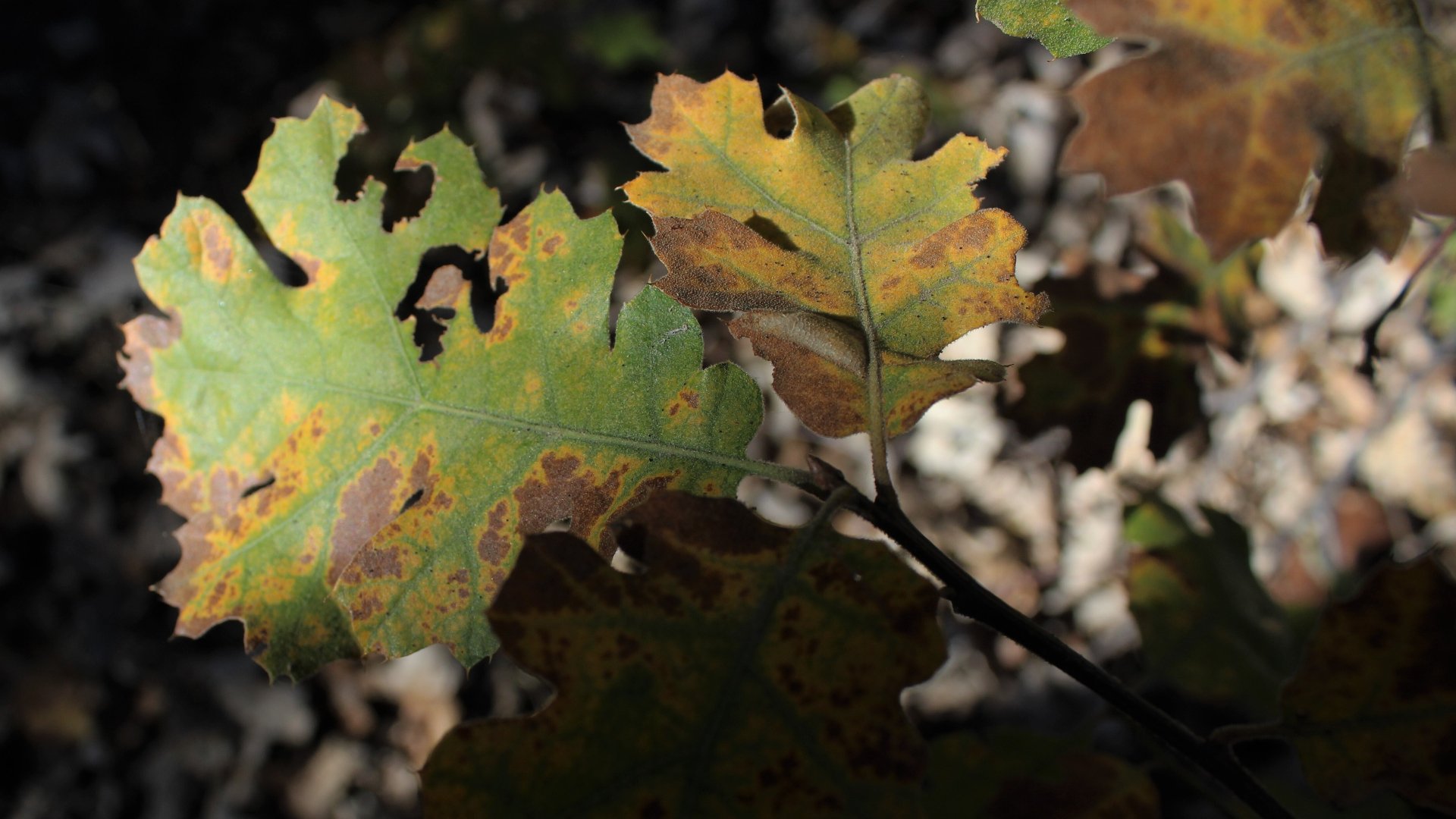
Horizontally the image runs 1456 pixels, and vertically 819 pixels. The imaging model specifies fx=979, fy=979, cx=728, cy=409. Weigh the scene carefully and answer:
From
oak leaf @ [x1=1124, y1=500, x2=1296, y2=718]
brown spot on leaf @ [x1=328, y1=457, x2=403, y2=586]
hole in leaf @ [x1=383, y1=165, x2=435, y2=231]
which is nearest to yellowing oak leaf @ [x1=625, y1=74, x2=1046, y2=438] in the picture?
brown spot on leaf @ [x1=328, y1=457, x2=403, y2=586]

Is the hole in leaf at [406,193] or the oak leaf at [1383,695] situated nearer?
the oak leaf at [1383,695]

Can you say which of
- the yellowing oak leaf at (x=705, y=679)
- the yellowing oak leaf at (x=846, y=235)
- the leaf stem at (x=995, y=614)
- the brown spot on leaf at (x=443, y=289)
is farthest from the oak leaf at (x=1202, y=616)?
the brown spot on leaf at (x=443, y=289)

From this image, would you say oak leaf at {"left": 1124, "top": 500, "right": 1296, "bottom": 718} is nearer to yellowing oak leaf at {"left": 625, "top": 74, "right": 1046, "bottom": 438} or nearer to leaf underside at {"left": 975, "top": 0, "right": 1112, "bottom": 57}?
yellowing oak leaf at {"left": 625, "top": 74, "right": 1046, "bottom": 438}

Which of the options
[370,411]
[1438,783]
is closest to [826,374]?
[370,411]

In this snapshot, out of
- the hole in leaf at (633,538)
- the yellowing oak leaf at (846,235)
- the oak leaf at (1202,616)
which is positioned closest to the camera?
the hole in leaf at (633,538)

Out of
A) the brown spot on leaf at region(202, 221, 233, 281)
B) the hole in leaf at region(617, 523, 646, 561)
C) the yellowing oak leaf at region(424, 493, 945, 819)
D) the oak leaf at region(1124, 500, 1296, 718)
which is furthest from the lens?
the oak leaf at region(1124, 500, 1296, 718)

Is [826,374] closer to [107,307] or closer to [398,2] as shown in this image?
[107,307]

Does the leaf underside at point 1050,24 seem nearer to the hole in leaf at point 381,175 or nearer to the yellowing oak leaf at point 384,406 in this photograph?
the yellowing oak leaf at point 384,406
